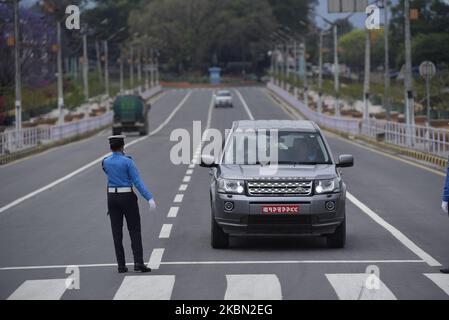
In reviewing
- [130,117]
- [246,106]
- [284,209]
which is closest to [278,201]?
[284,209]

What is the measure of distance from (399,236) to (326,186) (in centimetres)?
229

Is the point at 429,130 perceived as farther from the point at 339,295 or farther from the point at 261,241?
the point at 339,295

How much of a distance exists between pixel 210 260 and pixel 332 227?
180 cm

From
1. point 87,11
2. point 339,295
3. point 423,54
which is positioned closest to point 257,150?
point 339,295

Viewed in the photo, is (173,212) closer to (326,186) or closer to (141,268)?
(326,186)

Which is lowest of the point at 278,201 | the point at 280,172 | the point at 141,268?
the point at 141,268

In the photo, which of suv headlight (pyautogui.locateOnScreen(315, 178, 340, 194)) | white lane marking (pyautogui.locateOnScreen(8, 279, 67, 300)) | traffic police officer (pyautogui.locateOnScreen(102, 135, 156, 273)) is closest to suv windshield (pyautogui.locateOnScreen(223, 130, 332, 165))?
suv headlight (pyautogui.locateOnScreen(315, 178, 340, 194))

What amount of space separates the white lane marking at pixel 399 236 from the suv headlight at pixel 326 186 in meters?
1.38

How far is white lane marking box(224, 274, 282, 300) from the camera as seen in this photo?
11.4 metres

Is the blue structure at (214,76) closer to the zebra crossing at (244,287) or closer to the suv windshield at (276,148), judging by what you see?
the suv windshield at (276,148)

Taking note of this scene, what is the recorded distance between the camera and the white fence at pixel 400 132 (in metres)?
37.5

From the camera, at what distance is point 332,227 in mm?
14969

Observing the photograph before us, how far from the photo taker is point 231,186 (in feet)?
49.5
